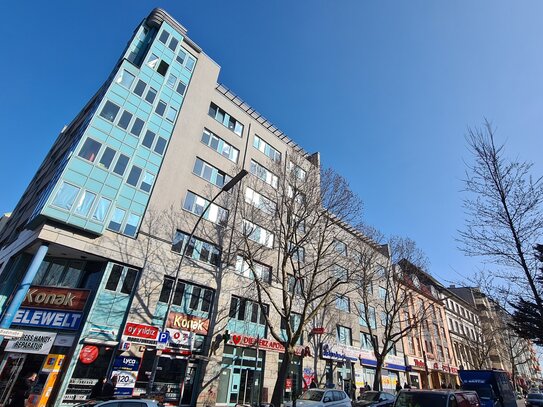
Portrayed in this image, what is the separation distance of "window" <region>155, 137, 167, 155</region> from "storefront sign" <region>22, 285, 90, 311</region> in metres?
9.67

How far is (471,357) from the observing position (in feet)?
171

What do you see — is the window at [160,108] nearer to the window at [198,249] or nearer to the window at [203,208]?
the window at [203,208]

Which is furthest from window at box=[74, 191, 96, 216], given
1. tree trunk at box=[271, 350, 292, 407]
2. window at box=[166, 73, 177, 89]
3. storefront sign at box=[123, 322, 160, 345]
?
tree trunk at box=[271, 350, 292, 407]

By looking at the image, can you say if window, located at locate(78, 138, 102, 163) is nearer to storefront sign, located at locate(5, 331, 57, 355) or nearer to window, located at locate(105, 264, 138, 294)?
window, located at locate(105, 264, 138, 294)

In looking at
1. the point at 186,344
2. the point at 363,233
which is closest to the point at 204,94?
the point at 363,233

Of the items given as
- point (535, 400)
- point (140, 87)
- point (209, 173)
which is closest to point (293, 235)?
point (209, 173)

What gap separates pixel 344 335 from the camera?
28.2m

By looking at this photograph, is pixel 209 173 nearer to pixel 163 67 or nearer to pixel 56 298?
pixel 163 67

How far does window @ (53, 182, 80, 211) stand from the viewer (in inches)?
605

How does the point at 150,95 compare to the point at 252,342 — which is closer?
the point at 252,342

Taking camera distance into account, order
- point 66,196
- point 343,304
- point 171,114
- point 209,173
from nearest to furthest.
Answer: point 66,196, point 171,114, point 209,173, point 343,304

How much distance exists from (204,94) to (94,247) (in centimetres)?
1526

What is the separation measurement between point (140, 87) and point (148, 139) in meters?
4.07

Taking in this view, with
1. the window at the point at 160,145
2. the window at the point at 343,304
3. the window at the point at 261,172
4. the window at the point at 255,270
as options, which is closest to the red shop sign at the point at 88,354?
the window at the point at 255,270
